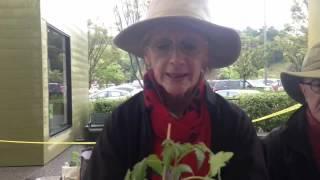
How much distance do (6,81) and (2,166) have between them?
1624mm

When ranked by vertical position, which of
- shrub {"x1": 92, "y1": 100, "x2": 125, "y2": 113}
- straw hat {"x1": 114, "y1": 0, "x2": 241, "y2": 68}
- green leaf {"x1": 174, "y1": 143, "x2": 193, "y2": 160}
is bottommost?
shrub {"x1": 92, "y1": 100, "x2": 125, "y2": 113}

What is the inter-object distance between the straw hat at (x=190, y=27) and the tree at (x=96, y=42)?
25512mm

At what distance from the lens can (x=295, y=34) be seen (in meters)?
27.1

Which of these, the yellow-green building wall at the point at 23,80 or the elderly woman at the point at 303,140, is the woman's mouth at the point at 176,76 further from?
the yellow-green building wall at the point at 23,80

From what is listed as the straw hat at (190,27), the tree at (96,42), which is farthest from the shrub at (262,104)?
the tree at (96,42)

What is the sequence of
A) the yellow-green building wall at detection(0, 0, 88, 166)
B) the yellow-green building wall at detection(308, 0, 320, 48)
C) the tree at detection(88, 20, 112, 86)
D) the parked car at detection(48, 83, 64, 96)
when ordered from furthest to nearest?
1. the tree at detection(88, 20, 112, 86)
2. the parked car at detection(48, 83, 64, 96)
3. the yellow-green building wall at detection(0, 0, 88, 166)
4. the yellow-green building wall at detection(308, 0, 320, 48)

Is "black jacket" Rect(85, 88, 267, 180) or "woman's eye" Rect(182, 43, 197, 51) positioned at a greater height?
"woman's eye" Rect(182, 43, 197, 51)

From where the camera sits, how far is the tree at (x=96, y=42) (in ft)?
91.0

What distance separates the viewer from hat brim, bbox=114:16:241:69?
1.80 meters

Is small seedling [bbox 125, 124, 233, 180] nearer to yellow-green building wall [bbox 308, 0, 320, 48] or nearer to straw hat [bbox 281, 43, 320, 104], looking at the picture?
straw hat [bbox 281, 43, 320, 104]

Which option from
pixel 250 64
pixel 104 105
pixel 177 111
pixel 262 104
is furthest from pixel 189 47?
pixel 250 64

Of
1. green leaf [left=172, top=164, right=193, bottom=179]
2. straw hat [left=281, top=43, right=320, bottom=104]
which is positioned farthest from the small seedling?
straw hat [left=281, top=43, right=320, bottom=104]

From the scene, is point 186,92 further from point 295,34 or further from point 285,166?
point 295,34

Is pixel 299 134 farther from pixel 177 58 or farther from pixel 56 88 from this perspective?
pixel 56 88
